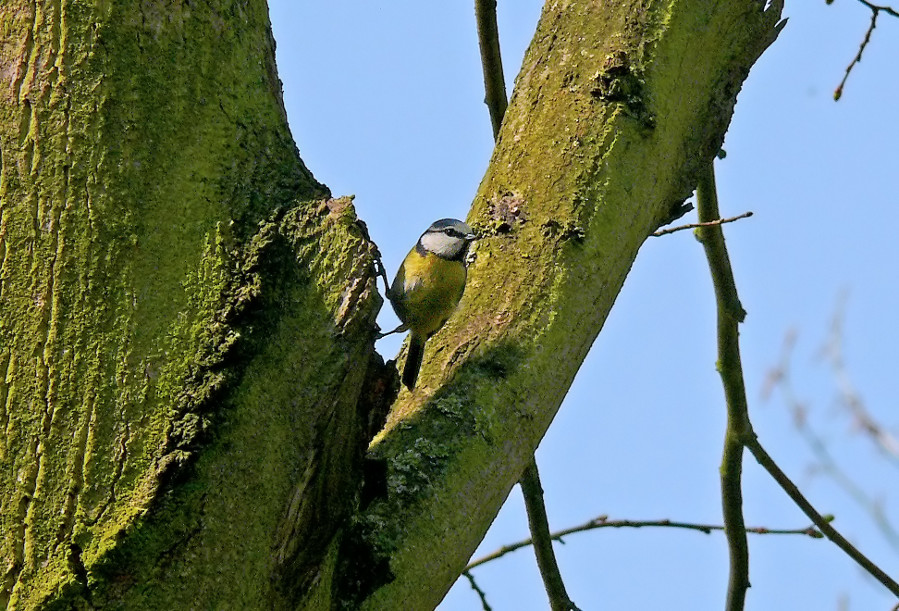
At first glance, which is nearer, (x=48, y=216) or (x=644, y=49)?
(x=48, y=216)

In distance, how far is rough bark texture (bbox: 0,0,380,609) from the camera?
5.60 ft

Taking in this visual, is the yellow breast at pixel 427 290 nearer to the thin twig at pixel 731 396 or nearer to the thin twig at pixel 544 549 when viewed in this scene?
the thin twig at pixel 544 549

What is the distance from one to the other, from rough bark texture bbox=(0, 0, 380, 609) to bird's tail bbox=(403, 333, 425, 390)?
0.42 metres

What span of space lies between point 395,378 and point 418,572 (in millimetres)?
370

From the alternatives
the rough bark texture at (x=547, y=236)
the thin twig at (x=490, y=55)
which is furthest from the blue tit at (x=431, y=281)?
the rough bark texture at (x=547, y=236)

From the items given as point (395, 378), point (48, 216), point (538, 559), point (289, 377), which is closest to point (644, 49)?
point (395, 378)

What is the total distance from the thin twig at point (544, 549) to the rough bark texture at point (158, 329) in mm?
1427

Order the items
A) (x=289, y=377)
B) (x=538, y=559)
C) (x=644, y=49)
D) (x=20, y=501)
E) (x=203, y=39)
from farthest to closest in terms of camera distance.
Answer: (x=538, y=559), (x=644, y=49), (x=203, y=39), (x=289, y=377), (x=20, y=501)

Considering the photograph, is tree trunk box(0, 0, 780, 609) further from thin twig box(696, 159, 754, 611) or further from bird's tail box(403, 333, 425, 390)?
thin twig box(696, 159, 754, 611)

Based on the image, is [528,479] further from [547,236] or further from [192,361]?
[192,361]

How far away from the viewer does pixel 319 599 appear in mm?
1854

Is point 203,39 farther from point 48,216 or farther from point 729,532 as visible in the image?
point 729,532

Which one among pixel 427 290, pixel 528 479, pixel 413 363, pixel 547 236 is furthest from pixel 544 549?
pixel 547 236

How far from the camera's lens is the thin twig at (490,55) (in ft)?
11.1
